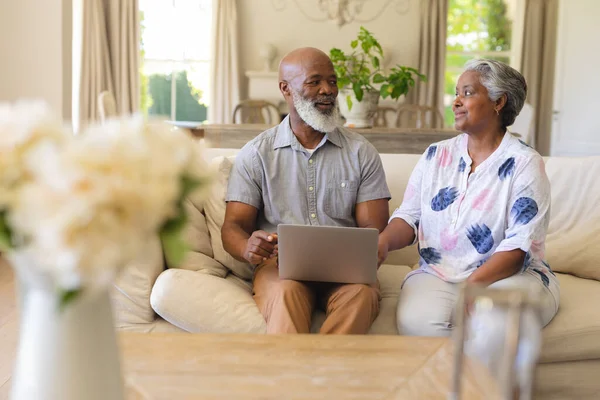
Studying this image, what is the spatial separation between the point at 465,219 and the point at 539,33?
571 cm

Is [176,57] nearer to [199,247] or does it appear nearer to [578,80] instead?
[578,80]

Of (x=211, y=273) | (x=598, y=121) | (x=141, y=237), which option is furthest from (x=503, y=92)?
(x=598, y=121)

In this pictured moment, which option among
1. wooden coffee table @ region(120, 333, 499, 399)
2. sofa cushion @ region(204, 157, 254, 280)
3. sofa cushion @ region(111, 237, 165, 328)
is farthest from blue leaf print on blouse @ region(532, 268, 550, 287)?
sofa cushion @ region(111, 237, 165, 328)

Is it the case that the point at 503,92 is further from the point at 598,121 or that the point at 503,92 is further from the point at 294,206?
the point at 598,121

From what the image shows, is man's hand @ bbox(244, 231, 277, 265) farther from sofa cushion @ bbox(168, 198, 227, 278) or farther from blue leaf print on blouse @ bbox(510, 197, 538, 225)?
blue leaf print on blouse @ bbox(510, 197, 538, 225)

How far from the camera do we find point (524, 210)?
7.11ft

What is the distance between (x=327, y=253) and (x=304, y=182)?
0.50 metres

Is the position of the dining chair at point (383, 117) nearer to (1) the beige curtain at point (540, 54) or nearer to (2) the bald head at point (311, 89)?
(1) the beige curtain at point (540, 54)

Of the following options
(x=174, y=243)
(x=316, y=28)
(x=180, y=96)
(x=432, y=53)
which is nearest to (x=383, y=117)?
(x=432, y=53)

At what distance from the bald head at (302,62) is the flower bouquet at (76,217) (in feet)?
5.65

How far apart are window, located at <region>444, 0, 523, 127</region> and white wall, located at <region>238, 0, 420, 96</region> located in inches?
24.3

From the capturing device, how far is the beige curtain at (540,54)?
7.30m

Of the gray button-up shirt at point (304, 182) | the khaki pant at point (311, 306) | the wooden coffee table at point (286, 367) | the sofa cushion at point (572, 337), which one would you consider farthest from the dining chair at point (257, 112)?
the wooden coffee table at point (286, 367)

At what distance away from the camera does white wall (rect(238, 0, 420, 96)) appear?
23.5 ft
